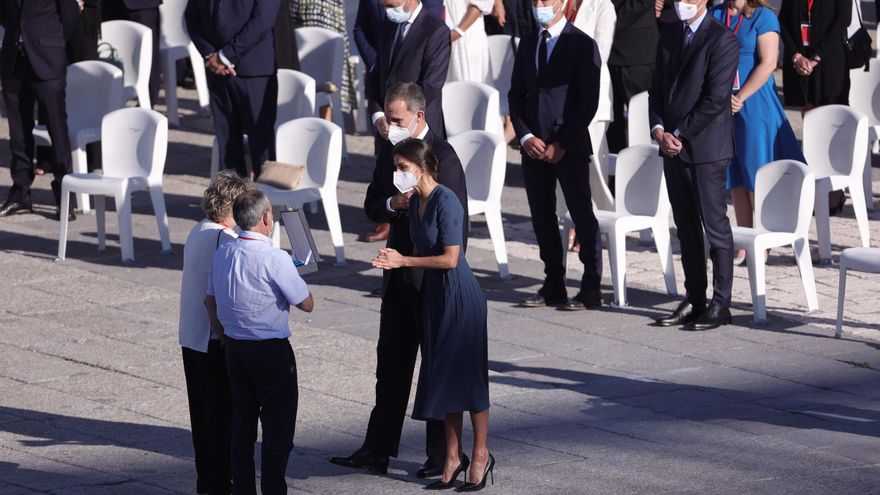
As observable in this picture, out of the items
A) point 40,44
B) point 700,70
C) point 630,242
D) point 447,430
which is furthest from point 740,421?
point 40,44

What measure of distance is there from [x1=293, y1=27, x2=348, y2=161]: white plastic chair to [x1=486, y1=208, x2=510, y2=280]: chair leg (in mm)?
3539

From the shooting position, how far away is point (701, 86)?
10359 millimetres

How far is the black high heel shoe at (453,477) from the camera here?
7441 mm

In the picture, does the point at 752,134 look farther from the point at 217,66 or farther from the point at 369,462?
the point at 369,462

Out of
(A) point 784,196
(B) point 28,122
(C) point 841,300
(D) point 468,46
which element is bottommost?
(C) point 841,300

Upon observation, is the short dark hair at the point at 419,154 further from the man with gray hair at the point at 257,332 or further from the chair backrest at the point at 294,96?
the chair backrest at the point at 294,96

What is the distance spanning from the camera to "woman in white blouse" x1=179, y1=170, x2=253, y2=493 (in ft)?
23.7

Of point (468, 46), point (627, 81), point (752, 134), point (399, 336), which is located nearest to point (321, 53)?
point (468, 46)

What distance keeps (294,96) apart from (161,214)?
1.69 m

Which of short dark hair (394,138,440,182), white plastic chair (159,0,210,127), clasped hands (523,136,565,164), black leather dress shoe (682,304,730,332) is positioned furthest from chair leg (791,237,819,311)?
white plastic chair (159,0,210,127)

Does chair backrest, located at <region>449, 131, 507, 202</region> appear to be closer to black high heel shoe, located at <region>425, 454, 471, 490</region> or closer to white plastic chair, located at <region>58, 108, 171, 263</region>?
white plastic chair, located at <region>58, 108, 171, 263</region>

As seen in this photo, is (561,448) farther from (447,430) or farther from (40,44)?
(40,44)

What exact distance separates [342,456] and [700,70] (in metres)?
3.63

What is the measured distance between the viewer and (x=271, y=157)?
44.4ft
